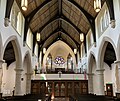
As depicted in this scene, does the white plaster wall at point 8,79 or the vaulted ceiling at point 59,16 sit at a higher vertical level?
the vaulted ceiling at point 59,16

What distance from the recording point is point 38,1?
16.1m

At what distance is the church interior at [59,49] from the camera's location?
11361 mm

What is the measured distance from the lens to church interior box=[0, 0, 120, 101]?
11361mm

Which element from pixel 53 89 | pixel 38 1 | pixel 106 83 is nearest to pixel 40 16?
pixel 38 1

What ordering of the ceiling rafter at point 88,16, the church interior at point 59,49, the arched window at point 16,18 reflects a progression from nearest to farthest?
the church interior at point 59,49, the arched window at point 16,18, the ceiling rafter at point 88,16

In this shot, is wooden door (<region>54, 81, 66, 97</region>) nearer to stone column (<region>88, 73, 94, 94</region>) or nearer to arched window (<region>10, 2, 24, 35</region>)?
stone column (<region>88, 73, 94, 94</region>)

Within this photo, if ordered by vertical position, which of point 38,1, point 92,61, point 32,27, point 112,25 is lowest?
point 92,61

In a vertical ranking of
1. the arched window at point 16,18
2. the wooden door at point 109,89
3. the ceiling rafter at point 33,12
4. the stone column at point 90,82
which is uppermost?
the ceiling rafter at point 33,12

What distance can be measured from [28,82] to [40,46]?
7.24m

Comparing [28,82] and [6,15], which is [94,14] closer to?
[6,15]

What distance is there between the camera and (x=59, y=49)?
1192 inches

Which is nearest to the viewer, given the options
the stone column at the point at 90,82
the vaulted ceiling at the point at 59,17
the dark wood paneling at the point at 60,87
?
the vaulted ceiling at the point at 59,17

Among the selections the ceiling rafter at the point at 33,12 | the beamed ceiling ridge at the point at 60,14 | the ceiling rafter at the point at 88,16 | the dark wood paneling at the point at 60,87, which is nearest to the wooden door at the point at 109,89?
the dark wood paneling at the point at 60,87

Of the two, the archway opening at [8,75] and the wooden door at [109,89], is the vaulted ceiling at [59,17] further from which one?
the wooden door at [109,89]
